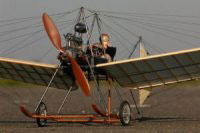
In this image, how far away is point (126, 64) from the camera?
61.3 feet

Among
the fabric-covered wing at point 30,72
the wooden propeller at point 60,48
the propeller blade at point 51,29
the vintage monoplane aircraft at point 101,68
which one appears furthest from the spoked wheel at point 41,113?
the propeller blade at point 51,29

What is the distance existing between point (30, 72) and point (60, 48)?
3421 mm

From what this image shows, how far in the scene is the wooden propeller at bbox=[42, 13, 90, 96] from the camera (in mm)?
17781

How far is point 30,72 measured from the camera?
2100cm

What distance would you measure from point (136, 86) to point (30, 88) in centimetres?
3713

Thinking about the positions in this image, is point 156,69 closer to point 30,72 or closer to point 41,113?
point 41,113

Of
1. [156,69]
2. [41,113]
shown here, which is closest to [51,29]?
[41,113]

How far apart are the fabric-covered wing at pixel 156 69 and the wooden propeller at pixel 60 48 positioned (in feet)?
2.13

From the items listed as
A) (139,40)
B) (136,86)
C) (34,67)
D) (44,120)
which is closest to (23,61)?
(34,67)

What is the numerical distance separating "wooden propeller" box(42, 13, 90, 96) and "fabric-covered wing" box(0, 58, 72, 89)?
1109mm

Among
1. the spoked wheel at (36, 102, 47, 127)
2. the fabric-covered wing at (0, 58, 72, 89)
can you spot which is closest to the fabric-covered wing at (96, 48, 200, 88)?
the fabric-covered wing at (0, 58, 72, 89)

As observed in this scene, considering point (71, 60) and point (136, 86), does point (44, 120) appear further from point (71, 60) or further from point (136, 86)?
point (136, 86)

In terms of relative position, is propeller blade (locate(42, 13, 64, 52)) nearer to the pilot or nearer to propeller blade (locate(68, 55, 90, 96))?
propeller blade (locate(68, 55, 90, 96))

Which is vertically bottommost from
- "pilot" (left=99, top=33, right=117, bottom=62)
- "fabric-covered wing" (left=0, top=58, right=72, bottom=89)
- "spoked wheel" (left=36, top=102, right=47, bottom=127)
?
"spoked wheel" (left=36, top=102, right=47, bottom=127)
